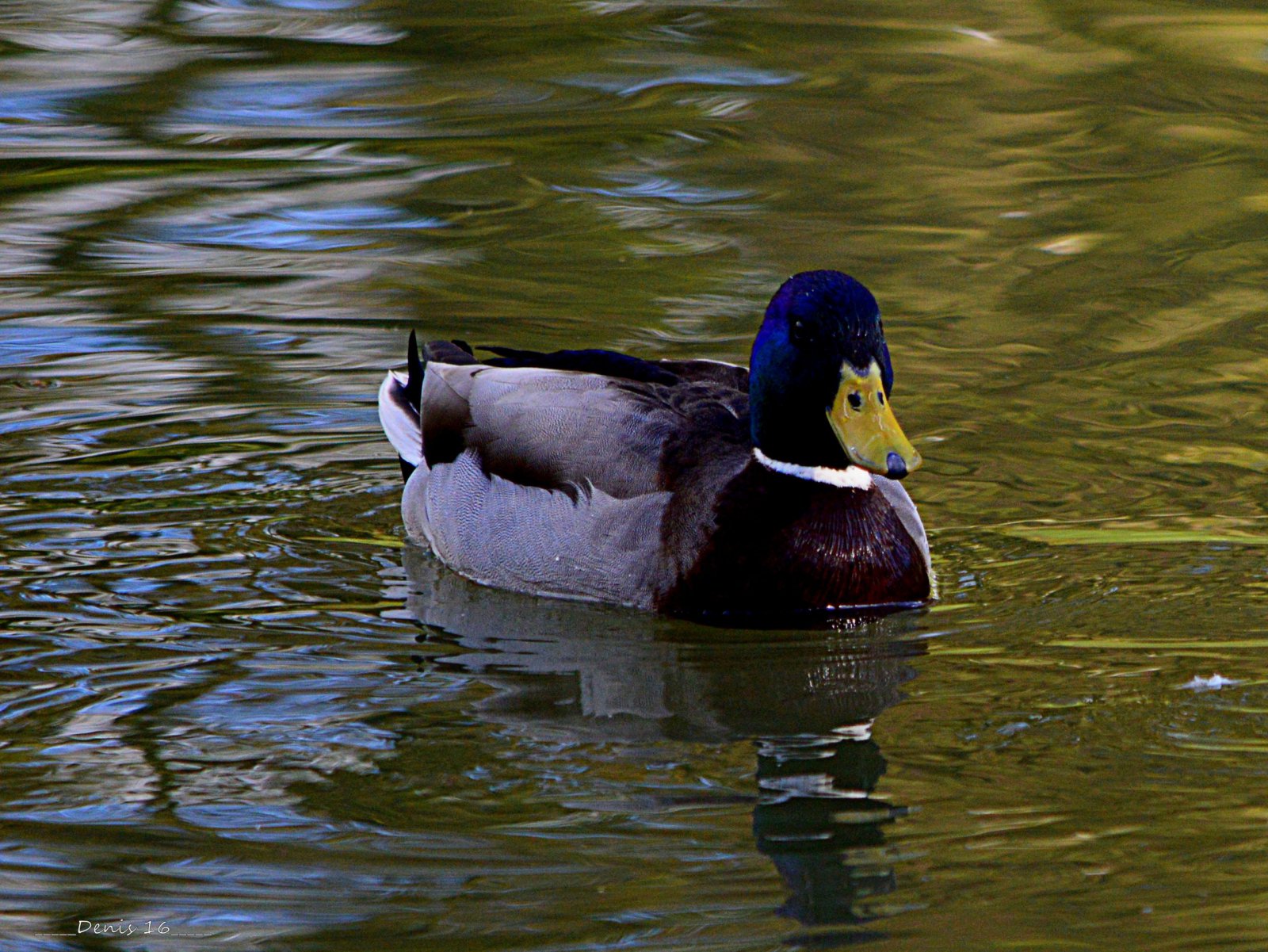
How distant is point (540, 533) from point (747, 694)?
3.80ft

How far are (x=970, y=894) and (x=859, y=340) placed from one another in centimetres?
218

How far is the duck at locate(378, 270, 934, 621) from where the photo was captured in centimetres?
620

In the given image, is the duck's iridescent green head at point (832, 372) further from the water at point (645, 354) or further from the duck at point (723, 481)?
the water at point (645, 354)

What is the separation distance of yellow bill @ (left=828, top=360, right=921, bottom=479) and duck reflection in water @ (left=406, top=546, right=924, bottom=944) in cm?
55

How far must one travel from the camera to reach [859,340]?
20.2ft

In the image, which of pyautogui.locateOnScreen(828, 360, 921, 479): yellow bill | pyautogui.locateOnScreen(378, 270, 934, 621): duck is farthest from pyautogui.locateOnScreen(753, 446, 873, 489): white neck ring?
pyautogui.locateOnScreen(828, 360, 921, 479): yellow bill

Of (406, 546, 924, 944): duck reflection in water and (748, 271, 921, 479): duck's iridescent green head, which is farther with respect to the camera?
(748, 271, 921, 479): duck's iridescent green head

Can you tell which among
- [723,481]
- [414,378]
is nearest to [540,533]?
[723,481]

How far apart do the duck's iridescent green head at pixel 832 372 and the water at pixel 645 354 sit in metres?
0.60

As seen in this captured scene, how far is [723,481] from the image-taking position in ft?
21.2

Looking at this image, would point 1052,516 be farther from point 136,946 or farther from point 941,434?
point 136,946

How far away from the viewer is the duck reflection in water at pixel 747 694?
475cm

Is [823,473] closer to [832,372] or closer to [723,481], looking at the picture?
[723,481]

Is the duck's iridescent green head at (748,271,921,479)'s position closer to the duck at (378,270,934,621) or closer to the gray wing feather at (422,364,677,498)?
the duck at (378,270,934,621)
